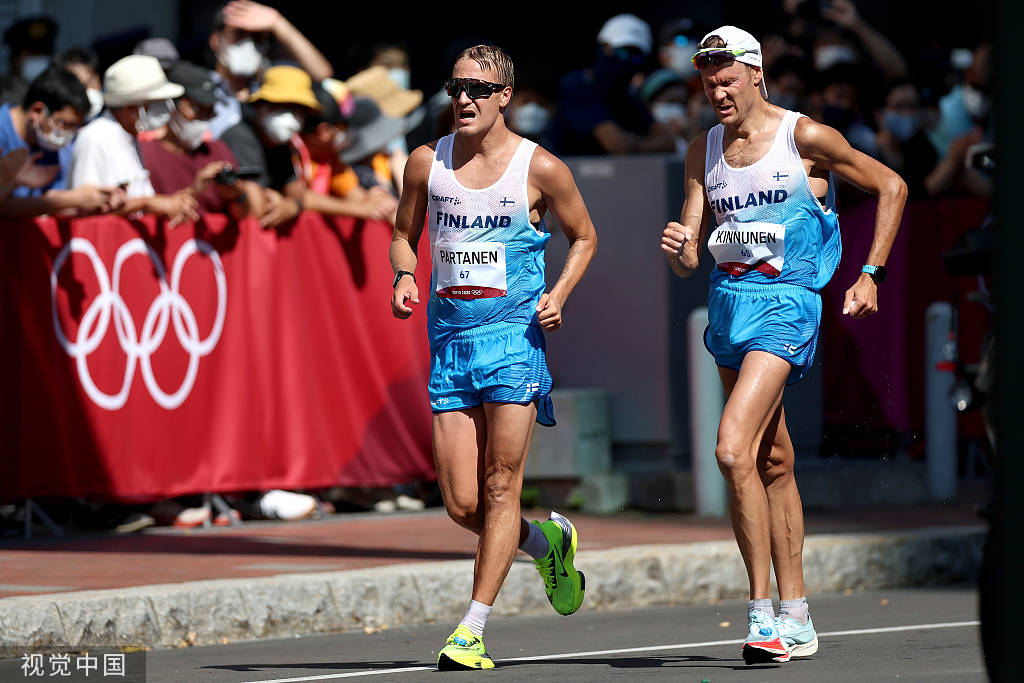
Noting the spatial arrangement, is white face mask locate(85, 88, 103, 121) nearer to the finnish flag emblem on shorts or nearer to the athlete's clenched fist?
the finnish flag emblem on shorts

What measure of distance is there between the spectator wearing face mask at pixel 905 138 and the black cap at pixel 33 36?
6.10 metres

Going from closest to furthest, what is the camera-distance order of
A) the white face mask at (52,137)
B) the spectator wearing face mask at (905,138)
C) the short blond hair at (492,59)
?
the short blond hair at (492,59)
the white face mask at (52,137)
the spectator wearing face mask at (905,138)

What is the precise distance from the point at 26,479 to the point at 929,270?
681cm

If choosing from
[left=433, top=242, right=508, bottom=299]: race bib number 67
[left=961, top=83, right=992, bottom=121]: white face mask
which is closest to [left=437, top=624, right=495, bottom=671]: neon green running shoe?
[left=433, top=242, right=508, bottom=299]: race bib number 67

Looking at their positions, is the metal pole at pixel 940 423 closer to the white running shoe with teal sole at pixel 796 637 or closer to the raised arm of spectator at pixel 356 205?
the raised arm of spectator at pixel 356 205

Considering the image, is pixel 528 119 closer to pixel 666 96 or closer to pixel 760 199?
pixel 666 96

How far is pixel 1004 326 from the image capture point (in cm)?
349

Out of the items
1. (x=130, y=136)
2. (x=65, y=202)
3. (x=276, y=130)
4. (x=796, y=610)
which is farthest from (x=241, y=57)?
(x=796, y=610)

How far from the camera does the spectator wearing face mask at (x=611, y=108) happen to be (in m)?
14.2

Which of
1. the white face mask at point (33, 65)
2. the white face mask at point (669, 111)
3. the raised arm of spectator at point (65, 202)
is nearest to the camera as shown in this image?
the raised arm of spectator at point (65, 202)

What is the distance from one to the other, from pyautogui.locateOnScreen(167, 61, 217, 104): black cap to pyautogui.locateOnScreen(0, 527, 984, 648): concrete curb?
3460 mm

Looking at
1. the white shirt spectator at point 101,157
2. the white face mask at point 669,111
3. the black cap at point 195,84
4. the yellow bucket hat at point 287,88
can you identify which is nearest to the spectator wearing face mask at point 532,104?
the white face mask at point 669,111

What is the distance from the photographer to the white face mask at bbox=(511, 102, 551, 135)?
14.5 m

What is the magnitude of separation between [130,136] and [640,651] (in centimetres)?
492
